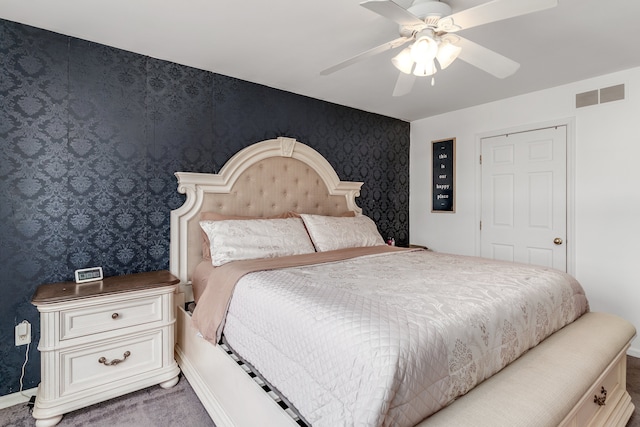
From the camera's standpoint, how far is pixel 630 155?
266 centimetres

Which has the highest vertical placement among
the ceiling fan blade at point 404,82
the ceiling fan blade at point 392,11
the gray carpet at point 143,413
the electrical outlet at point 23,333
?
the ceiling fan blade at point 392,11

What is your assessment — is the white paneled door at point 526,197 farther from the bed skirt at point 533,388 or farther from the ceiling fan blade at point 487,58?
the ceiling fan blade at point 487,58

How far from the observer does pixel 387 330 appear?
1089 millimetres

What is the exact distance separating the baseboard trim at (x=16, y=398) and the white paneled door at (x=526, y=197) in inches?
157

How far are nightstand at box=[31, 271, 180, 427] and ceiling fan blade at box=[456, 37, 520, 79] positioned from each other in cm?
224

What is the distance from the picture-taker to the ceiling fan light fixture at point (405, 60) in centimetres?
182

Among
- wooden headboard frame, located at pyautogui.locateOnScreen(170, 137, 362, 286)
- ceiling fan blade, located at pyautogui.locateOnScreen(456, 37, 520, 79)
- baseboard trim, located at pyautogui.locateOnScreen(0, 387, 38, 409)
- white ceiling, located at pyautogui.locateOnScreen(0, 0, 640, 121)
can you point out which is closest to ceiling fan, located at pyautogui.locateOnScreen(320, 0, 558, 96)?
ceiling fan blade, located at pyautogui.locateOnScreen(456, 37, 520, 79)

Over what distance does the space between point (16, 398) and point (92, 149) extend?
5.27 ft

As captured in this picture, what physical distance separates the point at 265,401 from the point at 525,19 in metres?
2.48

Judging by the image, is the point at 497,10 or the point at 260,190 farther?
the point at 260,190

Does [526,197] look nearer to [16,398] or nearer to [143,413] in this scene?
[143,413]

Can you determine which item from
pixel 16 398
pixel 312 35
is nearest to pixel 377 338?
pixel 312 35

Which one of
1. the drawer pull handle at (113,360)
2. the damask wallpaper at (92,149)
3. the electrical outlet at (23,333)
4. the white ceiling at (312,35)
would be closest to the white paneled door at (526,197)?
the white ceiling at (312,35)

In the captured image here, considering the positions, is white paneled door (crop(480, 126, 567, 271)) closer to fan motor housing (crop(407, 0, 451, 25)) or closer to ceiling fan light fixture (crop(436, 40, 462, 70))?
ceiling fan light fixture (crop(436, 40, 462, 70))
